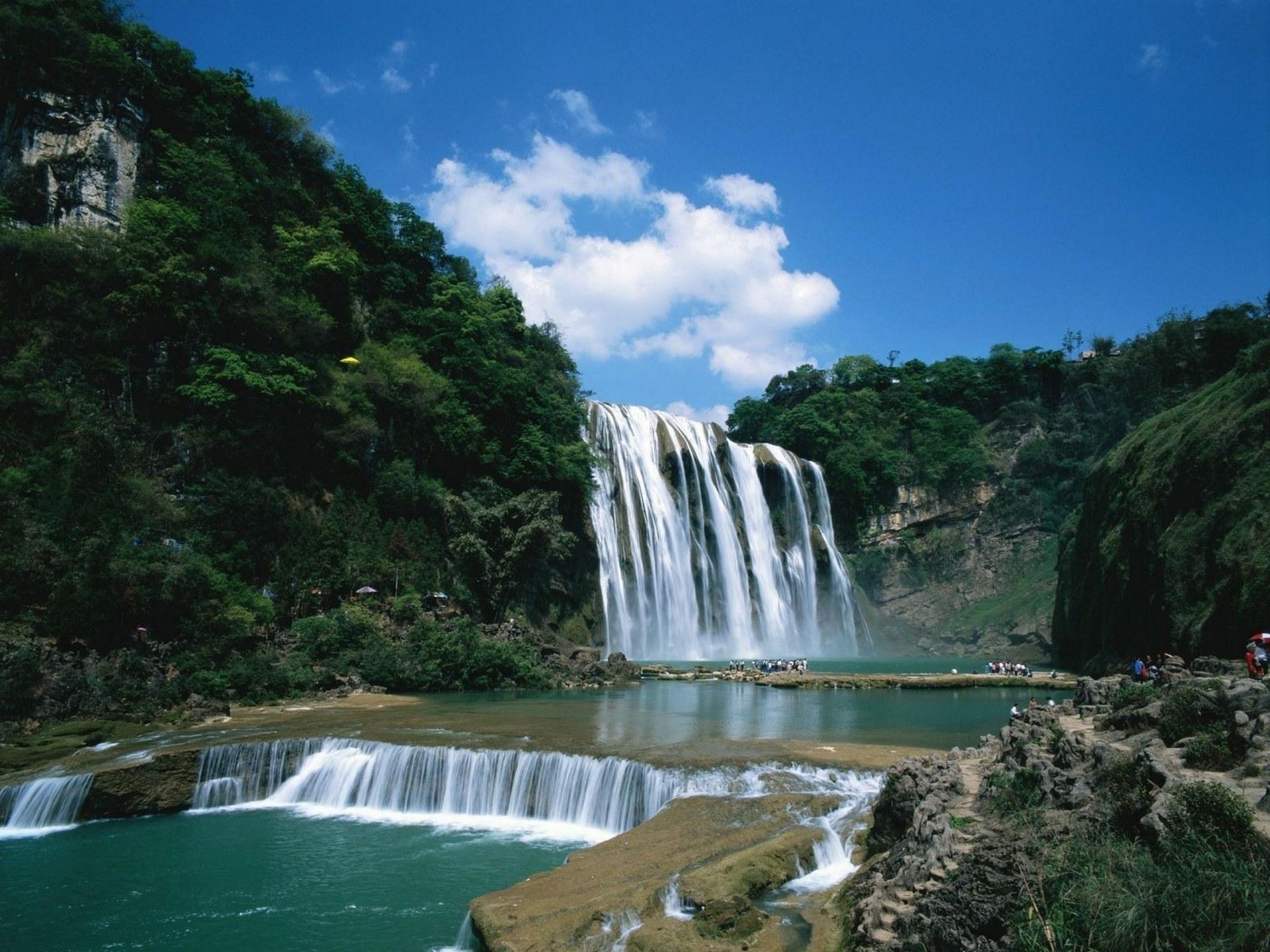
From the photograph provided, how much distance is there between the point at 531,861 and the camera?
1038cm

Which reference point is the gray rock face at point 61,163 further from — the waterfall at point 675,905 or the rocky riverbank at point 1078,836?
the rocky riverbank at point 1078,836

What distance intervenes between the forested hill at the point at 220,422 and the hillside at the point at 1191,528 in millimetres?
19613

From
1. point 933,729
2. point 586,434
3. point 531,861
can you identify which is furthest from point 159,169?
point 933,729

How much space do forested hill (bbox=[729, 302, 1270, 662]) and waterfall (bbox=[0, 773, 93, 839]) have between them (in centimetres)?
4518

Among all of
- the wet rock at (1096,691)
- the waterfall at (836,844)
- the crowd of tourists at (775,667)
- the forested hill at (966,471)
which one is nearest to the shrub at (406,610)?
the crowd of tourists at (775,667)

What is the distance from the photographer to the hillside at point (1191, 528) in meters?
18.6

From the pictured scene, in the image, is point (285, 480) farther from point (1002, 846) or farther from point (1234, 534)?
point (1234, 534)

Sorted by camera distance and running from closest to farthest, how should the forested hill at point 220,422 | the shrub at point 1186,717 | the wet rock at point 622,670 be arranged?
the shrub at point 1186,717 < the forested hill at point 220,422 < the wet rock at point 622,670

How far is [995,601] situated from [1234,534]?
32.8m

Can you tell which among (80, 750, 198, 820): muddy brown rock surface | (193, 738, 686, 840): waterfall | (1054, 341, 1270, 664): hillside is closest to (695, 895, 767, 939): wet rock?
(193, 738, 686, 840): waterfall

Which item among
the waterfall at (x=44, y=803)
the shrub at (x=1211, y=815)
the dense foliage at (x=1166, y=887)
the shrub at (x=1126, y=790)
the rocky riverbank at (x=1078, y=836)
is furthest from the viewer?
the waterfall at (x=44, y=803)

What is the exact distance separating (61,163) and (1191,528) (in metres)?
36.7

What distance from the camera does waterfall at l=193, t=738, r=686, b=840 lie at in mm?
11883

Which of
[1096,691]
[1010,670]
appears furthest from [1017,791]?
[1010,670]
